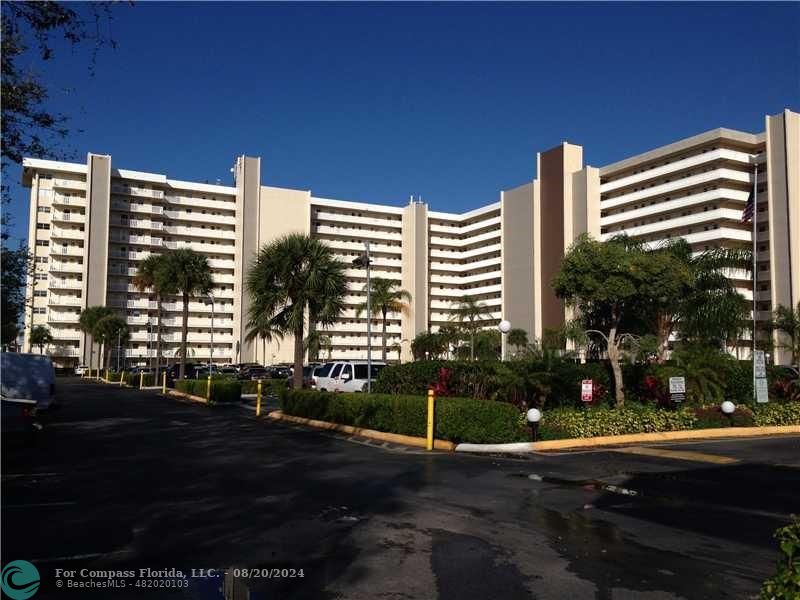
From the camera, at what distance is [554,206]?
82.6 m

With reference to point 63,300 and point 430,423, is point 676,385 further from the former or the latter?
point 63,300

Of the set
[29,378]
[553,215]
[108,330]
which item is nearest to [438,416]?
[29,378]

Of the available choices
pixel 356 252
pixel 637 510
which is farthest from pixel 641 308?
pixel 356 252

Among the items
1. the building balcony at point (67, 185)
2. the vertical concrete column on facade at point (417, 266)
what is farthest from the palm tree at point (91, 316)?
the vertical concrete column on facade at point (417, 266)

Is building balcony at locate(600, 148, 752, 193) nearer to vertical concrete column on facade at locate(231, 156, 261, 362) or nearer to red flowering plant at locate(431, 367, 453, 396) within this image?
vertical concrete column on facade at locate(231, 156, 261, 362)

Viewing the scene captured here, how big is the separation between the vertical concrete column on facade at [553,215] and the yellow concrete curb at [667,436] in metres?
58.9

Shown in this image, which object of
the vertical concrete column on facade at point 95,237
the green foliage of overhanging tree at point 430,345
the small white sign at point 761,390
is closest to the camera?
the small white sign at point 761,390

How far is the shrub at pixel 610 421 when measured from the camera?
17000mm

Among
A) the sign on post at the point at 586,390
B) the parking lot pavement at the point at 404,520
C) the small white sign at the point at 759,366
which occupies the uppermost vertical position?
the small white sign at the point at 759,366

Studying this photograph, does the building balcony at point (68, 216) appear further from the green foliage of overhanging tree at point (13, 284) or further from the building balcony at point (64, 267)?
the green foliage of overhanging tree at point (13, 284)

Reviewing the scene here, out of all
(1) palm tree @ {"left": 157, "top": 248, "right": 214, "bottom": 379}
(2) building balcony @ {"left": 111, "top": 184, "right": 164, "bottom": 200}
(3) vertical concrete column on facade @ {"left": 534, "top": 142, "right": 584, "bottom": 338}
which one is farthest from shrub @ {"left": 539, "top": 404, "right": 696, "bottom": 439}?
(2) building balcony @ {"left": 111, "top": 184, "right": 164, "bottom": 200}

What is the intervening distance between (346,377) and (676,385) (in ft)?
45.2

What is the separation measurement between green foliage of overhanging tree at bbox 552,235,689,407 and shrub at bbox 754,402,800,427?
164 inches

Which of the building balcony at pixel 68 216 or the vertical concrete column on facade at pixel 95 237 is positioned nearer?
the vertical concrete column on facade at pixel 95 237
